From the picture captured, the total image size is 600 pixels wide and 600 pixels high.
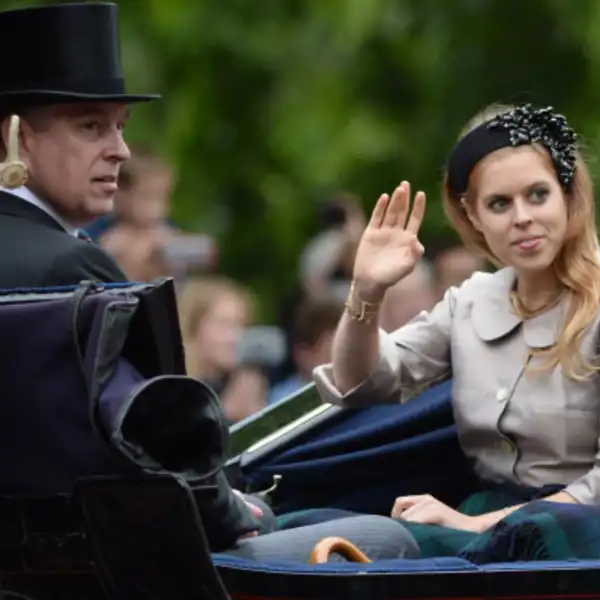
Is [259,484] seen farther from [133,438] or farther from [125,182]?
[125,182]

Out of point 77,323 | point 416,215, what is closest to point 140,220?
point 416,215

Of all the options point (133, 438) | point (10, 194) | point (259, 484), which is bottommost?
point (259, 484)

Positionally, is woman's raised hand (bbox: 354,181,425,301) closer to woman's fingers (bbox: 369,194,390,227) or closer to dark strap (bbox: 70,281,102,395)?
woman's fingers (bbox: 369,194,390,227)

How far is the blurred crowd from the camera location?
828cm

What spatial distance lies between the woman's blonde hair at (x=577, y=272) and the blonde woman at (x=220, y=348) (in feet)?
11.1

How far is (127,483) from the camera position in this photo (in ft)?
13.5

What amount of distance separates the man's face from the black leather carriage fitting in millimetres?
→ 681

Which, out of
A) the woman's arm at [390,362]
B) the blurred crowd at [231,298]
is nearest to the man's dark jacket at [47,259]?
the woman's arm at [390,362]

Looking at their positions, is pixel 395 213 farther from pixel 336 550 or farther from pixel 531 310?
pixel 336 550

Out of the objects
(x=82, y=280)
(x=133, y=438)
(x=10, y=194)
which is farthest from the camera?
(x=10, y=194)

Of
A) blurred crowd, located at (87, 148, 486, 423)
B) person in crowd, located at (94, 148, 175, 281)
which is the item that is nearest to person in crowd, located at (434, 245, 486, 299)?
blurred crowd, located at (87, 148, 486, 423)

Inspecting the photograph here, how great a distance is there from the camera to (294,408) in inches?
228

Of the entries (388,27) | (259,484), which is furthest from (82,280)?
(388,27)

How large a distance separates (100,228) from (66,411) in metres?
4.15
